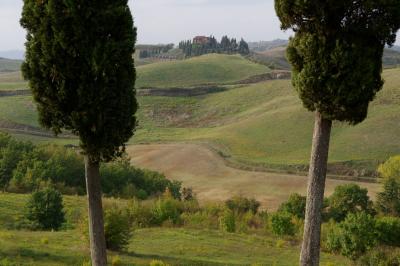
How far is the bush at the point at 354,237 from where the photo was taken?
25609 mm

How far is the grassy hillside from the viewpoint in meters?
138

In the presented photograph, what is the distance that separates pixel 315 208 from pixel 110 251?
11.0m

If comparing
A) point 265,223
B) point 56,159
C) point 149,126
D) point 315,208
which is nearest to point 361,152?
point 265,223

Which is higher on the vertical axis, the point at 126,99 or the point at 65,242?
the point at 126,99

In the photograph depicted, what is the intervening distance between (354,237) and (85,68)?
19510 mm

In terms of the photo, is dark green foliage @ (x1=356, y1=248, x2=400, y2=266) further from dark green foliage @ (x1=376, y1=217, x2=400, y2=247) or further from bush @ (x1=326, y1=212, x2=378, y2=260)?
dark green foliage @ (x1=376, y1=217, x2=400, y2=247)

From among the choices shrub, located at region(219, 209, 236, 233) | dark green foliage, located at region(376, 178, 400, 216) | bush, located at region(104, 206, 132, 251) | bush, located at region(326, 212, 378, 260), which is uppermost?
bush, located at region(104, 206, 132, 251)

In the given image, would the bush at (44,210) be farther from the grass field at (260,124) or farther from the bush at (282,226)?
the grass field at (260,124)

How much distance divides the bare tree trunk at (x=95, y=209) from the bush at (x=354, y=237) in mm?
17243

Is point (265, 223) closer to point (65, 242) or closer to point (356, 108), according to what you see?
point (65, 242)

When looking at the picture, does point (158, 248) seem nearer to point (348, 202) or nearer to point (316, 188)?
point (316, 188)

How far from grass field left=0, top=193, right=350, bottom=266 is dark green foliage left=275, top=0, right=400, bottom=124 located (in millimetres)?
10446

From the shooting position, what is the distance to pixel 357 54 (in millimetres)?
10727

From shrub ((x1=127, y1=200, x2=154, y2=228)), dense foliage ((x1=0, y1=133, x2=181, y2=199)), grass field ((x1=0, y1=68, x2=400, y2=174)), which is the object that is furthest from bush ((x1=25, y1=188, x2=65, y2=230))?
grass field ((x1=0, y1=68, x2=400, y2=174))
